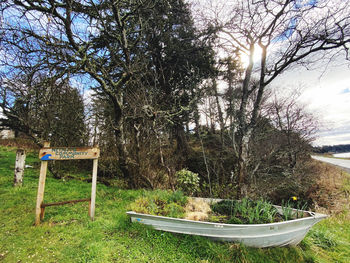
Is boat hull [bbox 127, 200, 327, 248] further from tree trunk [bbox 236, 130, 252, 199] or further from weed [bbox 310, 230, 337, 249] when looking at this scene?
tree trunk [bbox 236, 130, 252, 199]

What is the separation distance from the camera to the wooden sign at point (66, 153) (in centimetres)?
291

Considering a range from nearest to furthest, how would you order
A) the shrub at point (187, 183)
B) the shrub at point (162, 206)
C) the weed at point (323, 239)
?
the weed at point (323, 239) → the shrub at point (162, 206) → the shrub at point (187, 183)

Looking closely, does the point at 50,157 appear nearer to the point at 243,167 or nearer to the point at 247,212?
the point at 247,212

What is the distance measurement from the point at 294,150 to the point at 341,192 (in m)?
2.37

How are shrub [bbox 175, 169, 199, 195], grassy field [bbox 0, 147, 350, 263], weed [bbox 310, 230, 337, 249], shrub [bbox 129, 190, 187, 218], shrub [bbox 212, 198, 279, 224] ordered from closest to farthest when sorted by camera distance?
grassy field [bbox 0, 147, 350, 263], shrub [bbox 212, 198, 279, 224], weed [bbox 310, 230, 337, 249], shrub [bbox 129, 190, 187, 218], shrub [bbox 175, 169, 199, 195]

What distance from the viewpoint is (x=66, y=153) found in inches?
121

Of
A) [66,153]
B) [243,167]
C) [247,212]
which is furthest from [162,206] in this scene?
[243,167]

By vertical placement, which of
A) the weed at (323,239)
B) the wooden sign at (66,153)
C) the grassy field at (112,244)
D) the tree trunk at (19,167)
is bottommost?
the weed at (323,239)

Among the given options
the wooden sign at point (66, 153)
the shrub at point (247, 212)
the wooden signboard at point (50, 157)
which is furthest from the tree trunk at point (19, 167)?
the shrub at point (247, 212)

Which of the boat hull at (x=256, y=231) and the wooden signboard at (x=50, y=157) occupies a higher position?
the wooden signboard at (x=50, y=157)

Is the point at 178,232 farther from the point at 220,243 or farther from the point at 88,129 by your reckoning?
the point at 88,129

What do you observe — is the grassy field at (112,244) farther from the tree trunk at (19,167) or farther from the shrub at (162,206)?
the tree trunk at (19,167)

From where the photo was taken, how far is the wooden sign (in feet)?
9.55

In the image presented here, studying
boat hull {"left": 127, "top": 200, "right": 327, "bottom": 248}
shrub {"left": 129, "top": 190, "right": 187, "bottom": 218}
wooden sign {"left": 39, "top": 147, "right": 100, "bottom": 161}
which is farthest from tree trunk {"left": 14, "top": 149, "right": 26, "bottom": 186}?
boat hull {"left": 127, "top": 200, "right": 327, "bottom": 248}
